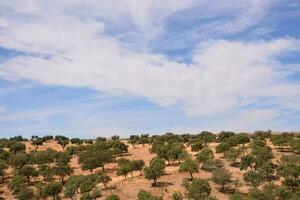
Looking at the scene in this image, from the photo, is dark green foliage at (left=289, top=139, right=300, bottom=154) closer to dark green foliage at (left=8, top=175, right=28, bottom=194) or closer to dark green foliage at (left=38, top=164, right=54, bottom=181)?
dark green foliage at (left=38, top=164, right=54, bottom=181)

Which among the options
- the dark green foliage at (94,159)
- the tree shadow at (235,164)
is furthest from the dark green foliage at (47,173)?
the tree shadow at (235,164)

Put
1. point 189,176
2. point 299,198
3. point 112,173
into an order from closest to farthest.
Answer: point 299,198
point 189,176
point 112,173

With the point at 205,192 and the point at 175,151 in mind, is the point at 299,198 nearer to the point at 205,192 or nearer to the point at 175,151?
the point at 205,192

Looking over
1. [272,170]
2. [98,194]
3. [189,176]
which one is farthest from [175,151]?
[98,194]

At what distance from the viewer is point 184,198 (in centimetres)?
11538

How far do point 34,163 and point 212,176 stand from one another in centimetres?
7062

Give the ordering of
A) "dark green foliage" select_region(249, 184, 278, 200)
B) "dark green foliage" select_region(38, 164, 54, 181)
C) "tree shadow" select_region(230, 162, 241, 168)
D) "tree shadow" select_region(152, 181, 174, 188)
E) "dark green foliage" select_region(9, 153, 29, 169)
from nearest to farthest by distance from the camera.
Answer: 1. "dark green foliage" select_region(249, 184, 278, 200)
2. "tree shadow" select_region(152, 181, 174, 188)
3. "dark green foliage" select_region(38, 164, 54, 181)
4. "tree shadow" select_region(230, 162, 241, 168)
5. "dark green foliage" select_region(9, 153, 29, 169)

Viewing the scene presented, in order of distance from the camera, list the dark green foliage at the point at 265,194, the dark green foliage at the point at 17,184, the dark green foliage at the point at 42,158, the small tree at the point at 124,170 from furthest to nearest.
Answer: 1. the dark green foliage at the point at 42,158
2. the small tree at the point at 124,170
3. the dark green foliage at the point at 17,184
4. the dark green foliage at the point at 265,194

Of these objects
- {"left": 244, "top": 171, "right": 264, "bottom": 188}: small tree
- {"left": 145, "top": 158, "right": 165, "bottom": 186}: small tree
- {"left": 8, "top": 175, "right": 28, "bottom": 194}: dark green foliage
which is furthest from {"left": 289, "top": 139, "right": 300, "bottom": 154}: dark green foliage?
{"left": 8, "top": 175, "right": 28, "bottom": 194}: dark green foliage

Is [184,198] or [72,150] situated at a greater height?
[72,150]

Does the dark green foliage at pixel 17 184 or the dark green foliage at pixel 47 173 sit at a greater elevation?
the dark green foliage at pixel 47 173

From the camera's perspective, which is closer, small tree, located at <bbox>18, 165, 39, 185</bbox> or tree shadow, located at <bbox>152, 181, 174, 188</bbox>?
tree shadow, located at <bbox>152, 181, 174, 188</bbox>

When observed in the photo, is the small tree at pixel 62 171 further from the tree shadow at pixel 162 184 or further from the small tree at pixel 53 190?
the tree shadow at pixel 162 184

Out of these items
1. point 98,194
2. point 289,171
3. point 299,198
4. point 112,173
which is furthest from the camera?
point 112,173
